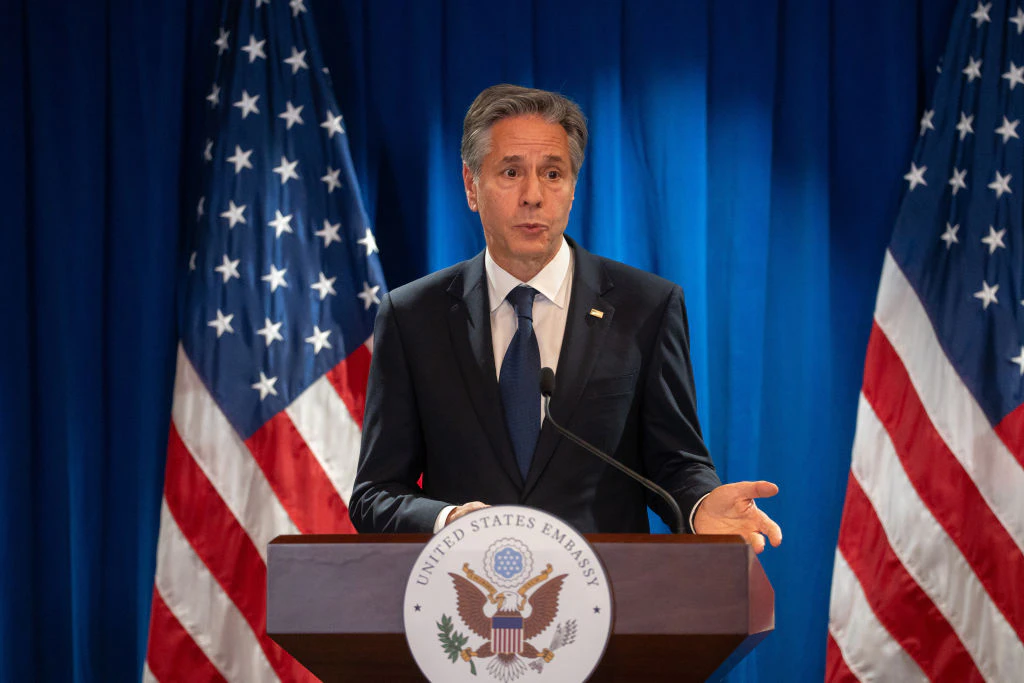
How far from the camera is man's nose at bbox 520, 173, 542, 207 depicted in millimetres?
2006

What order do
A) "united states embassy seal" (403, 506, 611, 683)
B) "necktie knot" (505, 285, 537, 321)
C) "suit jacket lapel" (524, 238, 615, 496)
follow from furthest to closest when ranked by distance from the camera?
1. "necktie knot" (505, 285, 537, 321)
2. "suit jacket lapel" (524, 238, 615, 496)
3. "united states embassy seal" (403, 506, 611, 683)

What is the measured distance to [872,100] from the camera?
11.3 ft

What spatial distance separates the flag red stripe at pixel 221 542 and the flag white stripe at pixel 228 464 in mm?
26

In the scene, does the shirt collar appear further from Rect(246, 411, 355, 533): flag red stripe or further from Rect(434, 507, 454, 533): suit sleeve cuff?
Rect(246, 411, 355, 533): flag red stripe

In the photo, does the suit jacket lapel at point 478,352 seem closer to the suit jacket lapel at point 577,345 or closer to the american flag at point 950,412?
the suit jacket lapel at point 577,345

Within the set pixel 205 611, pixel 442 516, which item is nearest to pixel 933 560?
pixel 442 516

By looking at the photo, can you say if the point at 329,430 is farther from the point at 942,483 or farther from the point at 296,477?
the point at 942,483

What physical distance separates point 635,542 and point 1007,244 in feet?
8.53

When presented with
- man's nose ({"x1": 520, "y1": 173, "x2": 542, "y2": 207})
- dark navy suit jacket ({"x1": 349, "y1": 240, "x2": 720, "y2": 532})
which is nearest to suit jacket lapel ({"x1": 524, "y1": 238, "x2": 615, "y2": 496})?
dark navy suit jacket ({"x1": 349, "y1": 240, "x2": 720, "y2": 532})

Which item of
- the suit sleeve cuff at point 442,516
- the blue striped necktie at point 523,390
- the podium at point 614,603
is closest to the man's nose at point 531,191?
the blue striped necktie at point 523,390

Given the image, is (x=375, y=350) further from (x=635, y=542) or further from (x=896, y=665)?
(x=896, y=665)

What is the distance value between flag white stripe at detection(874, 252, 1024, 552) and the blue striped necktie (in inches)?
72.0

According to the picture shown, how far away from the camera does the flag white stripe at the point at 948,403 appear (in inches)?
123

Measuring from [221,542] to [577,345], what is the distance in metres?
1.80
